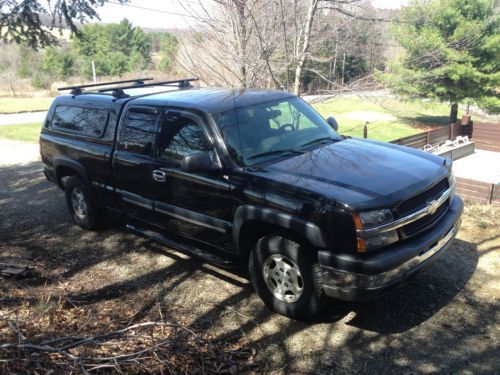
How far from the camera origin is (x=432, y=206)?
3770 millimetres

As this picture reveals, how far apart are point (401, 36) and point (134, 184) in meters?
17.6

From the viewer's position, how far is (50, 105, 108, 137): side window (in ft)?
18.0

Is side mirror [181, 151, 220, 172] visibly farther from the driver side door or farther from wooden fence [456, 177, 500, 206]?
Result: wooden fence [456, 177, 500, 206]

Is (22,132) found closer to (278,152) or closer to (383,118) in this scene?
(278,152)

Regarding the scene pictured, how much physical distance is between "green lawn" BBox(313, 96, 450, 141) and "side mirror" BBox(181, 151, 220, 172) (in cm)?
1537

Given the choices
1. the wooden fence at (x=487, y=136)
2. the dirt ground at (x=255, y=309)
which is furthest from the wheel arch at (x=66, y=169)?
the wooden fence at (x=487, y=136)

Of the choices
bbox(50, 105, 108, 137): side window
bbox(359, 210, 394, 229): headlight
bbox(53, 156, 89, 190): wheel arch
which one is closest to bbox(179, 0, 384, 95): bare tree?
bbox(50, 105, 108, 137): side window

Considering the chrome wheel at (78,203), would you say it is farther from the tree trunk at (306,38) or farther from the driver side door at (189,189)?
the tree trunk at (306,38)

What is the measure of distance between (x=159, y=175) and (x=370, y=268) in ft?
7.66

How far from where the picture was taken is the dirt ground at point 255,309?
342 centimetres

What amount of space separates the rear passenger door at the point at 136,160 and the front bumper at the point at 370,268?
2205mm

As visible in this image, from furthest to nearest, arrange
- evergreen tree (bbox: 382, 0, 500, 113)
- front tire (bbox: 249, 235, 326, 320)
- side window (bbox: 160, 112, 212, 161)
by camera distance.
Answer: evergreen tree (bbox: 382, 0, 500, 113) < side window (bbox: 160, 112, 212, 161) < front tire (bbox: 249, 235, 326, 320)

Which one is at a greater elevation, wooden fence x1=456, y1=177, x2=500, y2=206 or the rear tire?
the rear tire

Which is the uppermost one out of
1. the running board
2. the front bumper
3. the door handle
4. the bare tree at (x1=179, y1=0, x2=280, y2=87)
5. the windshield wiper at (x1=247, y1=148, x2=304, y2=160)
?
the bare tree at (x1=179, y1=0, x2=280, y2=87)
